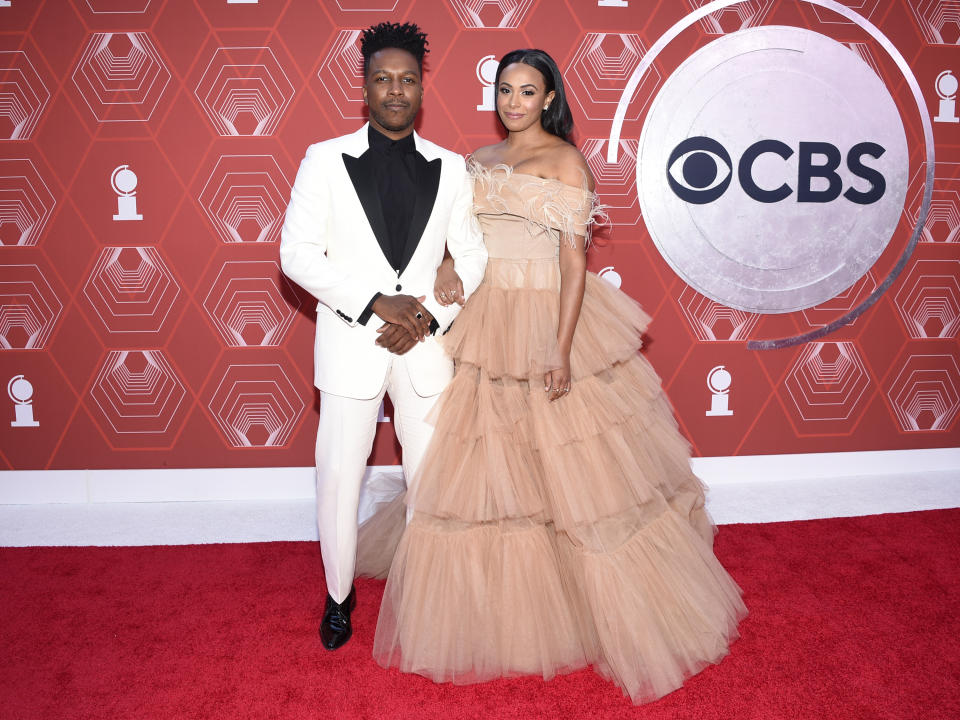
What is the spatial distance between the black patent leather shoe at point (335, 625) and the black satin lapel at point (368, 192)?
1223mm

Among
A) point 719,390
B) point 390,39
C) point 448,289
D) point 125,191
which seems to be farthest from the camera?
Answer: point 719,390

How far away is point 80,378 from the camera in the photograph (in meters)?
3.73

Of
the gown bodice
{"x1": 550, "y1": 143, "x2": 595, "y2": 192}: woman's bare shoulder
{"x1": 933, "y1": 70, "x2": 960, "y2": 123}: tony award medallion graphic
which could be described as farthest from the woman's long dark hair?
{"x1": 933, "y1": 70, "x2": 960, "y2": 123}: tony award medallion graphic

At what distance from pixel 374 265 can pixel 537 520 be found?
97cm

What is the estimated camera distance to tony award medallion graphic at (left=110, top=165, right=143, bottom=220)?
11.8 feet

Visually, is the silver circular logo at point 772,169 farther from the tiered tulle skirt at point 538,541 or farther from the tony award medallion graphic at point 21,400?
the tony award medallion graphic at point 21,400

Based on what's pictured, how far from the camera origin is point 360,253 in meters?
2.32

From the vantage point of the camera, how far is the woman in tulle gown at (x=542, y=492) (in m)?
2.26

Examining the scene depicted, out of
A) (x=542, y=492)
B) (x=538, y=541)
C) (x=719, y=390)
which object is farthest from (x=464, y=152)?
(x=538, y=541)

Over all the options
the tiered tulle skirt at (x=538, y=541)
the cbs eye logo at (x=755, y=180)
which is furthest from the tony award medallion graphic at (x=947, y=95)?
the tiered tulle skirt at (x=538, y=541)

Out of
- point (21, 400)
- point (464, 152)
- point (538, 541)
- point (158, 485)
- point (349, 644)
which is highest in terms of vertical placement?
point (464, 152)

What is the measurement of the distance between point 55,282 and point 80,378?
0.50 meters

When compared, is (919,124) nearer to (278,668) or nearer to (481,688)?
(481,688)

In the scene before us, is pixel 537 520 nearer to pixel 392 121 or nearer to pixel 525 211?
pixel 525 211
